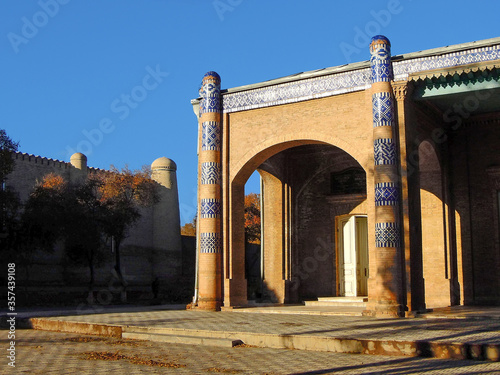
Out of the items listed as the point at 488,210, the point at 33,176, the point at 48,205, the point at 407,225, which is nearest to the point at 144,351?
the point at 407,225

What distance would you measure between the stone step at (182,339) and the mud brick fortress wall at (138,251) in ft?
63.2

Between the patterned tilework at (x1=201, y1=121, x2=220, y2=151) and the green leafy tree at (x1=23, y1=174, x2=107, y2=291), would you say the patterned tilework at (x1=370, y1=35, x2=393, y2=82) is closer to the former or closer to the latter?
the patterned tilework at (x1=201, y1=121, x2=220, y2=151)

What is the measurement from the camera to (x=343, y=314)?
1297cm

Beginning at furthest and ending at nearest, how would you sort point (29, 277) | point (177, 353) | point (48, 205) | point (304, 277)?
point (29, 277)
point (48, 205)
point (304, 277)
point (177, 353)

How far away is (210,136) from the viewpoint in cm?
1548

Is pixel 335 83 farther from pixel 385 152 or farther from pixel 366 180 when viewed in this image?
pixel 366 180

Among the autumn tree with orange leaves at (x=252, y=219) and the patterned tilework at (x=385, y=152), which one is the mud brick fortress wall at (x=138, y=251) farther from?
the patterned tilework at (x=385, y=152)

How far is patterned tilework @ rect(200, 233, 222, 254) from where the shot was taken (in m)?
15.0

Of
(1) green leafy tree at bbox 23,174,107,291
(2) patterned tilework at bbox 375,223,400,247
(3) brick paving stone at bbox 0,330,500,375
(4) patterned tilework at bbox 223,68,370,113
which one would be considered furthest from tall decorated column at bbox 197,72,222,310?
(1) green leafy tree at bbox 23,174,107,291

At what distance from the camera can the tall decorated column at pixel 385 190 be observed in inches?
487

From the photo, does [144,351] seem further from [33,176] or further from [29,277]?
[33,176]

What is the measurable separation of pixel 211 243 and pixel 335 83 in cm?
498

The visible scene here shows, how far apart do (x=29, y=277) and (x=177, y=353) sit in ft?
73.5

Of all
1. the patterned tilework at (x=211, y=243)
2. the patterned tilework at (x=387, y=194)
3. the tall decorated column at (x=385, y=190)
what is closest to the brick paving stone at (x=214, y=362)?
the tall decorated column at (x=385, y=190)
